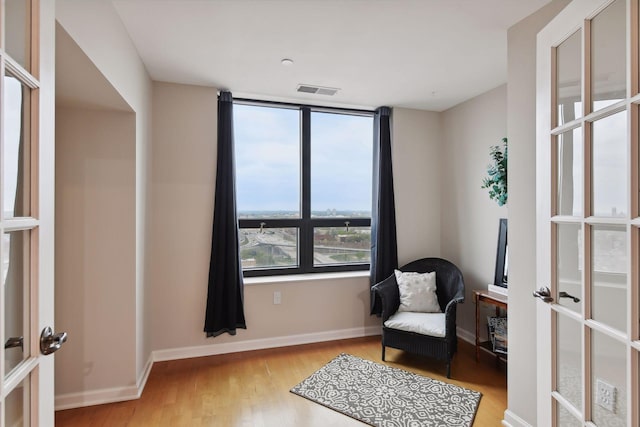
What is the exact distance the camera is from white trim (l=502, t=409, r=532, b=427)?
2031 millimetres

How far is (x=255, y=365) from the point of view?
2.98 m

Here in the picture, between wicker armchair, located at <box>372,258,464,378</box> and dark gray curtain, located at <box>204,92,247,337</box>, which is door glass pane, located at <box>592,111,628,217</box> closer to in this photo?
wicker armchair, located at <box>372,258,464,378</box>

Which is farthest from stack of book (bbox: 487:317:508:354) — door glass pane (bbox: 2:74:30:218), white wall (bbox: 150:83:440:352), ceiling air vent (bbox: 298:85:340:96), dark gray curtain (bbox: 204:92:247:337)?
door glass pane (bbox: 2:74:30:218)

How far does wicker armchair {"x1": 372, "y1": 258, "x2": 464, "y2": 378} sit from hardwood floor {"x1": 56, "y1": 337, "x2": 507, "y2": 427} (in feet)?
0.61

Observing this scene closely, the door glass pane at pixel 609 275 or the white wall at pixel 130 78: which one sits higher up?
the white wall at pixel 130 78

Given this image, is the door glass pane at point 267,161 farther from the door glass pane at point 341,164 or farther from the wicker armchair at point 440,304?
the wicker armchair at point 440,304

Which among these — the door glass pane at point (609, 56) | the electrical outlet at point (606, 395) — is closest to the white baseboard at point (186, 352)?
the electrical outlet at point (606, 395)

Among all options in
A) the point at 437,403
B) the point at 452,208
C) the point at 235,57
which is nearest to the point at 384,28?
the point at 235,57

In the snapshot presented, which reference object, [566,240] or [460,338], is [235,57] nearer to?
[566,240]

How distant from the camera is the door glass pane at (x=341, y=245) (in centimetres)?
377

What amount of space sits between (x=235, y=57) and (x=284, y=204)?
1.55m

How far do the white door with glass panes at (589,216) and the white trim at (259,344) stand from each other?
222cm

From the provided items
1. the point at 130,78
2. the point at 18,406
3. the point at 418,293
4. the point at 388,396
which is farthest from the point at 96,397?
the point at 418,293

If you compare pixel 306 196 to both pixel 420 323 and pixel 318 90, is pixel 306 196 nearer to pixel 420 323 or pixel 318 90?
pixel 318 90
